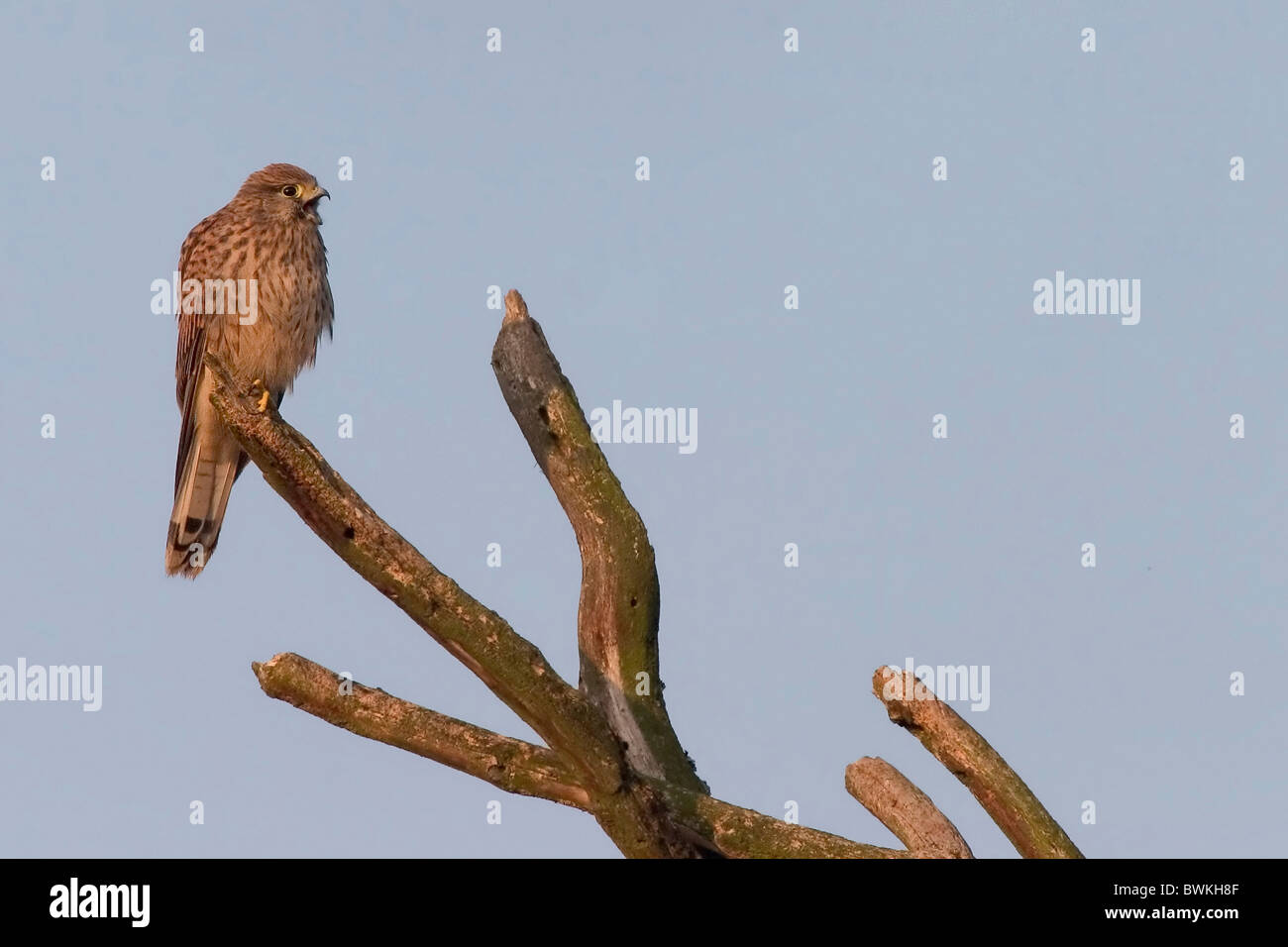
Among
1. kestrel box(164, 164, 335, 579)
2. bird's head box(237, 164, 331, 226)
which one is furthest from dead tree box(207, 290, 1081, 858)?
bird's head box(237, 164, 331, 226)

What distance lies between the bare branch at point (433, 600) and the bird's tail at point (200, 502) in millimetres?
3053

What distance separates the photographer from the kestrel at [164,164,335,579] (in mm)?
8828

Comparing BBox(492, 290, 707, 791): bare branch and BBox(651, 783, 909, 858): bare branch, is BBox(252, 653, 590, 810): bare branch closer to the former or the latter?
BBox(651, 783, 909, 858): bare branch

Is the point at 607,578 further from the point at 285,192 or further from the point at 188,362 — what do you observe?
the point at 285,192

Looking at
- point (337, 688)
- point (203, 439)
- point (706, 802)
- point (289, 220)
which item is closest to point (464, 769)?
point (337, 688)

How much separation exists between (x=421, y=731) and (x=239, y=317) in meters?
4.34

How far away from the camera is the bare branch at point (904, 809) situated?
606 centimetres

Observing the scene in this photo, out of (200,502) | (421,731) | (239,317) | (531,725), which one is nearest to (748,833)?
(531,725)

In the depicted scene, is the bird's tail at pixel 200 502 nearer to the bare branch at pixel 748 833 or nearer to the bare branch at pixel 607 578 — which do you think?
the bare branch at pixel 607 578

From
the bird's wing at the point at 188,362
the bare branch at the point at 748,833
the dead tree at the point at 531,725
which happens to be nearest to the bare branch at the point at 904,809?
the dead tree at the point at 531,725

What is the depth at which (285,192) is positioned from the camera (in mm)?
9383

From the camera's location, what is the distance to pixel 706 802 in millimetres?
5676
